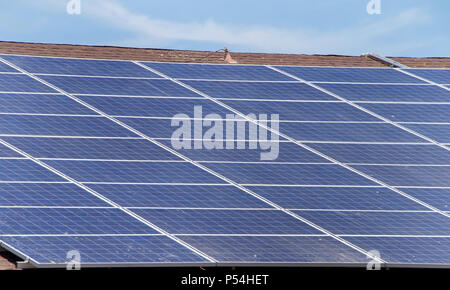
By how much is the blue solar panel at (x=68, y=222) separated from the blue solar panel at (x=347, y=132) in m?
6.46

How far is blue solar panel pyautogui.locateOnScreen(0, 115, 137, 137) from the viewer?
969 inches

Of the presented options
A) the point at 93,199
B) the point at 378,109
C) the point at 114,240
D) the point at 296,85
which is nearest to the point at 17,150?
the point at 93,199

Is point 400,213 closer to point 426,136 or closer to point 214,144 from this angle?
point 426,136

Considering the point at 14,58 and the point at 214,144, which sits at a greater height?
the point at 14,58

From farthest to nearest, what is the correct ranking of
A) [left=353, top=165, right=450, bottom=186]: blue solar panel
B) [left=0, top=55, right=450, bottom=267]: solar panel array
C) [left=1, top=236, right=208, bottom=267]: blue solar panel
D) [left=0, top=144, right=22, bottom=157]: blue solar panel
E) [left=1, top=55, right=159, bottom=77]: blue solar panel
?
[left=1, top=55, right=159, bottom=77]: blue solar panel < [left=353, top=165, right=450, bottom=186]: blue solar panel < [left=0, top=144, right=22, bottom=157]: blue solar panel < [left=0, top=55, right=450, bottom=267]: solar panel array < [left=1, top=236, right=208, bottom=267]: blue solar panel

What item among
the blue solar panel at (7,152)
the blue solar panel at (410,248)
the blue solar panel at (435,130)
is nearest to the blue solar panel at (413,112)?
the blue solar panel at (435,130)

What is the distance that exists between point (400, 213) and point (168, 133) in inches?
277

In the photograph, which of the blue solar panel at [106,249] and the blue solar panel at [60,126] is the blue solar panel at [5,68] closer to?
the blue solar panel at [60,126]

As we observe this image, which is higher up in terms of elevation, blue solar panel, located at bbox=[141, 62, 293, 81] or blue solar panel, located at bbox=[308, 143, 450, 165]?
blue solar panel, located at bbox=[141, 62, 293, 81]

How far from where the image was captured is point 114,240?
68.9 feet

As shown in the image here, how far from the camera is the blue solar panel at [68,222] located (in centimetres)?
2109

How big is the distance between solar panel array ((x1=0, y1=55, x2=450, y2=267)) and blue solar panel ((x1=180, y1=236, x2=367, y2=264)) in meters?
0.04

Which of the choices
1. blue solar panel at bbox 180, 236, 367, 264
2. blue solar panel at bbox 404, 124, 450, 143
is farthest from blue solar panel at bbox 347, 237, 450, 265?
blue solar panel at bbox 404, 124, 450, 143

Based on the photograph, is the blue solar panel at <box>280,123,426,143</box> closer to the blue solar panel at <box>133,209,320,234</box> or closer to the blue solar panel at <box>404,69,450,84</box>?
the blue solar panel at <box>404,69,450,84</box>
